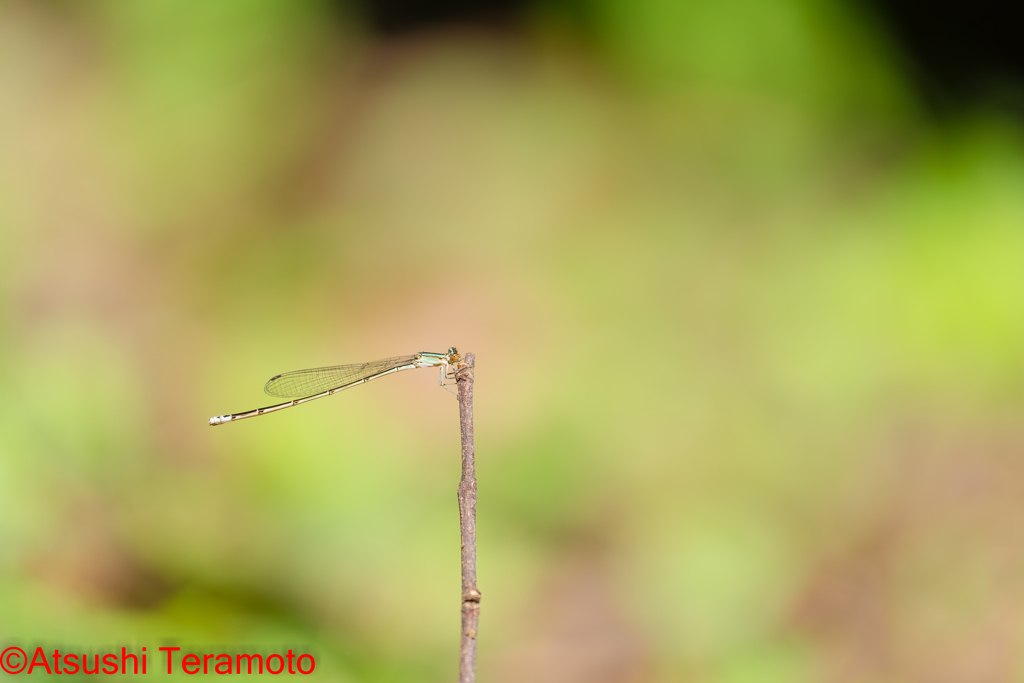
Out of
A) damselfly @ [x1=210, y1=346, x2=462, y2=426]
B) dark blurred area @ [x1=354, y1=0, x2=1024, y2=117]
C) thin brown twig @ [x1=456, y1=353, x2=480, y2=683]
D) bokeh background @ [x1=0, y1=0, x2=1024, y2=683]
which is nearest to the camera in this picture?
thin brown twig @ [x1=456, y1=353, x2=480, y2=683]

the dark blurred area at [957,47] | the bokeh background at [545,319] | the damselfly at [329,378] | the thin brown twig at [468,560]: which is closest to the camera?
the thin brown twig at [468,560]

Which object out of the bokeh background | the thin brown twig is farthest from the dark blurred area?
the thin brown twig

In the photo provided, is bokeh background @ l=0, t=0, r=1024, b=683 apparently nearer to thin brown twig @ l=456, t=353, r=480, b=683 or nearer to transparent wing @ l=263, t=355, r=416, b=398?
transparent wing @ l=263, t=355, r=416, b=398

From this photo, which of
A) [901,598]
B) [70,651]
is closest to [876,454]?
[901,598]

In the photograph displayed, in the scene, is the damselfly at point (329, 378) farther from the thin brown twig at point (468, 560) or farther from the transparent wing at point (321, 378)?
the thin brown twig at point (468, 560)

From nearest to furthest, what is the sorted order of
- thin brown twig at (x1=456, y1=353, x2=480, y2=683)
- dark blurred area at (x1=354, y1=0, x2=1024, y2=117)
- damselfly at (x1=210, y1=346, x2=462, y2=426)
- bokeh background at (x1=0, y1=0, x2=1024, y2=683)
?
thin brown twig at (x1=456, y1=353, x2=480, y2=683) → bokeh background at (x1=0, y1=0, x2=1024, y2=683) → damselfly at (x1=210, y1=346, x2=462, y2=426) → dark blurred area at (x1=354, y1=0, x2=1024, y2=117)

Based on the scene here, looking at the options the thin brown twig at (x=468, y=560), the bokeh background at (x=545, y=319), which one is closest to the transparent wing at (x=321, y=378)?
the bokeh background at (x=545, y=319)

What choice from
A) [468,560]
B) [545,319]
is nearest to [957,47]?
[545,319]

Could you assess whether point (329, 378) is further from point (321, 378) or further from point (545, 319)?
point (545, 319)
